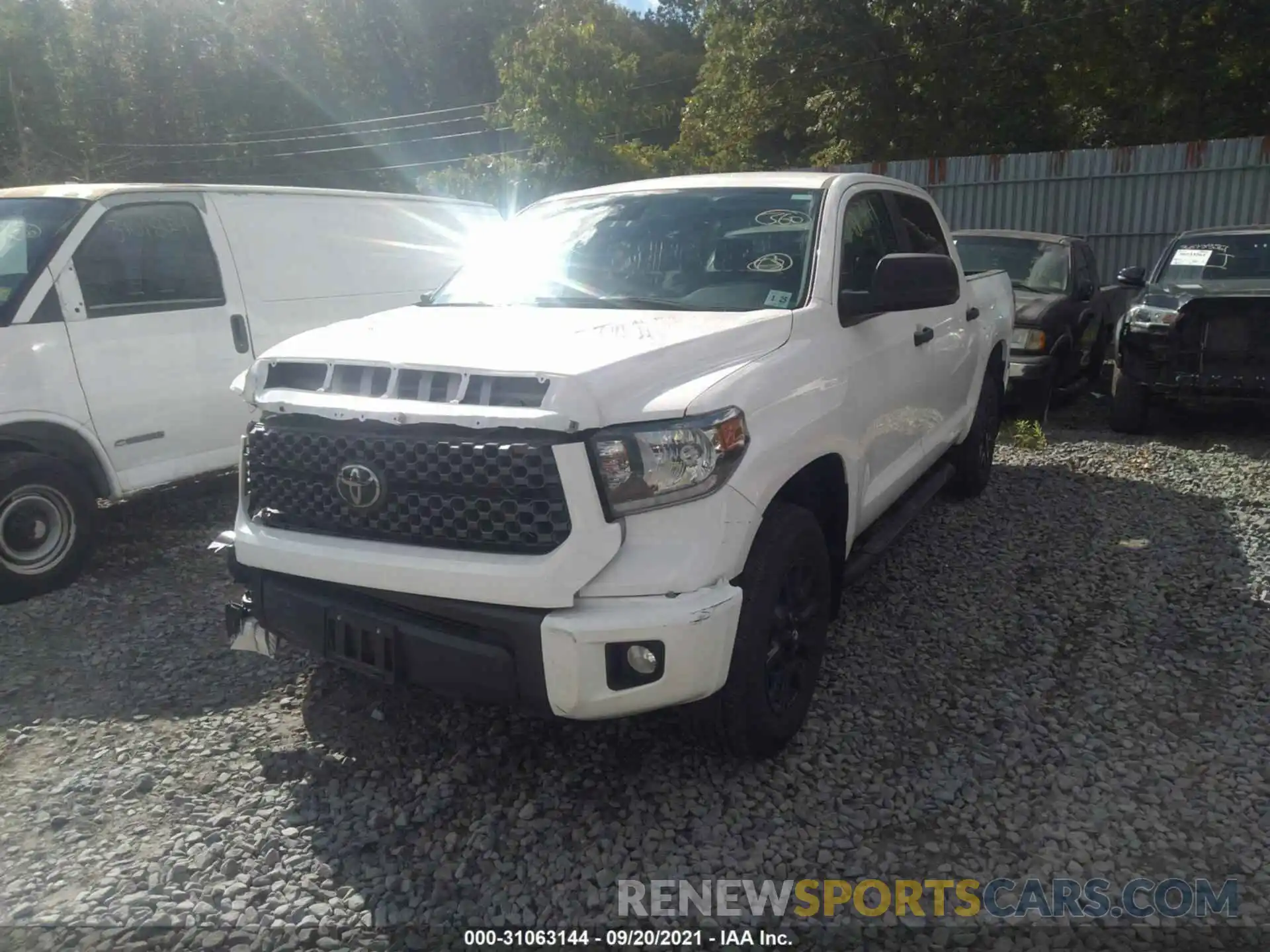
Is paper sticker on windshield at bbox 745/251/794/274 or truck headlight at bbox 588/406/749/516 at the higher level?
paper sticker on windshield at bbox 745/251/794/274

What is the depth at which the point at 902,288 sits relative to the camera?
3504 millimetres

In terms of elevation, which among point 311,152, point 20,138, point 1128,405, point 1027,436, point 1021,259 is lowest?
point 1027,436

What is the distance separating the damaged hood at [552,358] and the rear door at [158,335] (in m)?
2.28

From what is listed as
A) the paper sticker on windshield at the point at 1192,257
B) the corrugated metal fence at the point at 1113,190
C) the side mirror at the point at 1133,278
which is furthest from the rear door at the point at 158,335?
the corrugated metal fence at the point at 1113,190

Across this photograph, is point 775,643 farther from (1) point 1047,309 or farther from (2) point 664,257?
(1) point 1047,309

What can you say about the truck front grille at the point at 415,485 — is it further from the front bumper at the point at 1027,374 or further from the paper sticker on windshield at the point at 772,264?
the front bumper at the point at 1027,374

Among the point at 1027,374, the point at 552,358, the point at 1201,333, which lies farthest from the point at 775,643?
the point at 1027,374

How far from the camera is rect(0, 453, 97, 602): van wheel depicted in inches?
183

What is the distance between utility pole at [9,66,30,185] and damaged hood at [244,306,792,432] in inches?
1175

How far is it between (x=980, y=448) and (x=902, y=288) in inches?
110

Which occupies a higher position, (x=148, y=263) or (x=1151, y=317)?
(x=148, y=263)

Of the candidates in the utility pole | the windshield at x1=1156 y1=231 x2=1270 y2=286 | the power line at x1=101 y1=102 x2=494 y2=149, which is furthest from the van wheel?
the power line at x1=101 y1=102 x2=494 y2=149

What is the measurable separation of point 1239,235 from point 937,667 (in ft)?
20.5

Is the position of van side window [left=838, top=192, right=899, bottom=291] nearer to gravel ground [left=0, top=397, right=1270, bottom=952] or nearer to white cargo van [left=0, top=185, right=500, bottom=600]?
gravel ground [left=0, top=397, right=1270, bottom=952]
